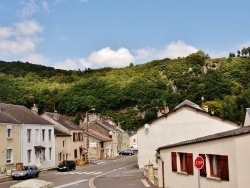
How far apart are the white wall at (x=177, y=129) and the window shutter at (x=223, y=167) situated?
23.4 metres

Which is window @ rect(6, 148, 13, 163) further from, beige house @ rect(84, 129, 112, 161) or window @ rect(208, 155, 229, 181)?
window @ rect(208, 155, 229, 181)

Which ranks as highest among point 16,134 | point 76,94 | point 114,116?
point 76,94

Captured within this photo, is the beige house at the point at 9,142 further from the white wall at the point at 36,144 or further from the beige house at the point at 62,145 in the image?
the beige house at the point at 62,145

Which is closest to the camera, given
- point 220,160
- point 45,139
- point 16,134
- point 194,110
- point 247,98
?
point 220,160

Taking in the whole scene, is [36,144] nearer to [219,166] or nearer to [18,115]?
[18,115]

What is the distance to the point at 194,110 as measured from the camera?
4325cm

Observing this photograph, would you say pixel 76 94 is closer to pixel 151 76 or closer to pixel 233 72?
pixel 151 76

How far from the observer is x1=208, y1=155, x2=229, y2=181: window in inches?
739

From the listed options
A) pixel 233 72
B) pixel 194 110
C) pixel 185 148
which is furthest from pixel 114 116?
pixel 185 148

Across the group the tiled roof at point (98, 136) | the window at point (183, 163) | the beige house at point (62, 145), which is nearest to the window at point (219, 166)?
the window at point (183, 163)

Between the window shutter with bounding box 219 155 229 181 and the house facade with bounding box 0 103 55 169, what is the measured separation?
31.1 m

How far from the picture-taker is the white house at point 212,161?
1753cm

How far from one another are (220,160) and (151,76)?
520 feet

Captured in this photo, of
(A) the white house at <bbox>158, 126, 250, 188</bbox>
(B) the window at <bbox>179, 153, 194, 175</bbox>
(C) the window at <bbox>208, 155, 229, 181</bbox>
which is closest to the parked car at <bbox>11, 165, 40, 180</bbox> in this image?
(A) the white house at <bbox>158, 126, 250, 188</bbox>
